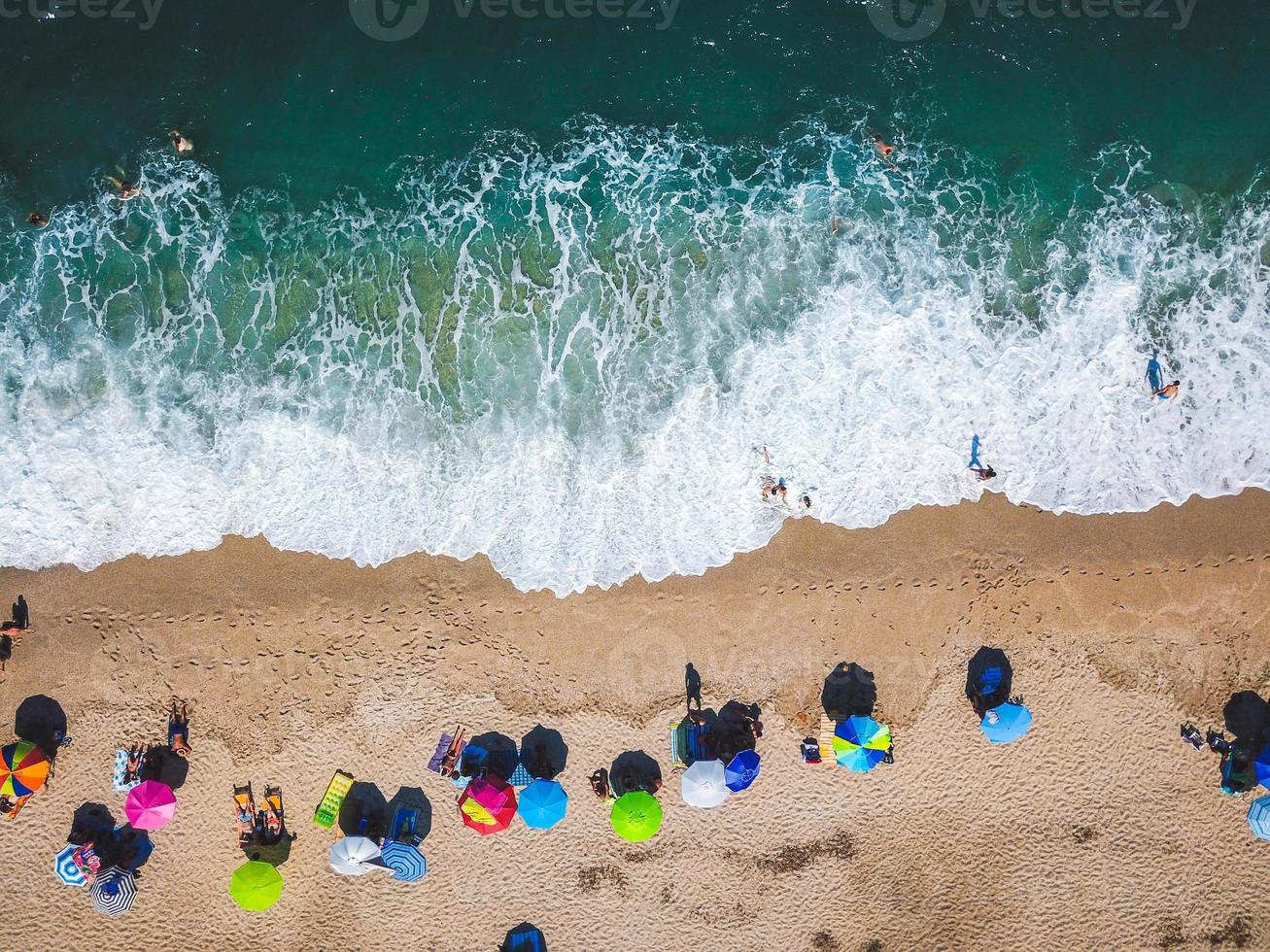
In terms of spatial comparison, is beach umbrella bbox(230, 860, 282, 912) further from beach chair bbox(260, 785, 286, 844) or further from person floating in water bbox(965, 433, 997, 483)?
person floating in water bbox(965, 433, 997, 483)

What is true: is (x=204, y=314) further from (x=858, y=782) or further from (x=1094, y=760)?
(x=1094, y=760)

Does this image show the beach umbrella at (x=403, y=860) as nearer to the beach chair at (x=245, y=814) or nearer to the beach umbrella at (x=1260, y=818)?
the beach chair at (x=245, y=814)

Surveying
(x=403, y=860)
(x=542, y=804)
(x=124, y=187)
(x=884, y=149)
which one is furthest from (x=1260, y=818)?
(x=124, y=187)

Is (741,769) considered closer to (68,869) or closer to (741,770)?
(741,770)

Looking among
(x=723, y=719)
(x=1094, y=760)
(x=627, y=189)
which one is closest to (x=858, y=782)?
(x=723, y=719)

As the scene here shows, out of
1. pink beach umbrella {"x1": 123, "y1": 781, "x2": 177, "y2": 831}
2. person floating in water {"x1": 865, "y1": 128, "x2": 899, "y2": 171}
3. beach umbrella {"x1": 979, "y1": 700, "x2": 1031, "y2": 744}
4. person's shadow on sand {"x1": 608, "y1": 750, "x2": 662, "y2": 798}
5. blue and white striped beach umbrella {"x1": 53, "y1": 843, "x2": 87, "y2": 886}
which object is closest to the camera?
pink beach umbrella {"x1": 123, "y1": 781, "x2": 177, "y2": 831}

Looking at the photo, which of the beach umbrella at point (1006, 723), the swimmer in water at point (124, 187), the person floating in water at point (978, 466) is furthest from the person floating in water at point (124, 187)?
the beach umbrella at point (1006, 723)

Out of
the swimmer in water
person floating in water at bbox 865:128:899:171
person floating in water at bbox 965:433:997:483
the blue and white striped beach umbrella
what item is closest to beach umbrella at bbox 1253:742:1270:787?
person floating in water at bbox 965:433:997:483
